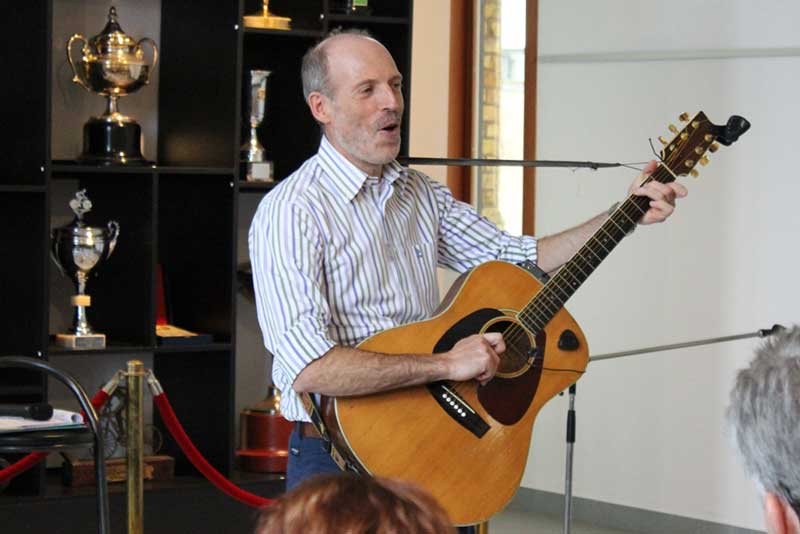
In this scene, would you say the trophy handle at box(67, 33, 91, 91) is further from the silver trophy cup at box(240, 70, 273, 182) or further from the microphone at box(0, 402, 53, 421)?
Result: the microphone at box(0, 402, 53, 421)

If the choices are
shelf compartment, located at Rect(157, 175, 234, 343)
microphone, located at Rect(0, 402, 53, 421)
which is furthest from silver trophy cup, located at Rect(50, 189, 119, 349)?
microphone, located at Rect(0, 402, 53, 421)

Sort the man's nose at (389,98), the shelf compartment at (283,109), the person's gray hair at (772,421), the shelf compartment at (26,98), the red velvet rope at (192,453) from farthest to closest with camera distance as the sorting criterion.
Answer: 1. the shelf compartment at (283,109)
2. the shelf compartment at (26,98)
3. the red velvet rope at (192,453)
4. the man's nose at (389,98)
5. the person's gray hair at (772,421)

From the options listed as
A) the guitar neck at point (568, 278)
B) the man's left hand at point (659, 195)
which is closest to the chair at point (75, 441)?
the guitar neck at point (568, 278)

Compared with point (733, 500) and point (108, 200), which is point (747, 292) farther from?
point (108, 200)

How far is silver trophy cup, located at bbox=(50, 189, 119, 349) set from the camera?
411 cm

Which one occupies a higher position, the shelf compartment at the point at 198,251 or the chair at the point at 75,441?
the shelf compartment at the point at 198,251

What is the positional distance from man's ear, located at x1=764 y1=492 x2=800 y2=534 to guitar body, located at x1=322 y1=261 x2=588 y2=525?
4.58ft

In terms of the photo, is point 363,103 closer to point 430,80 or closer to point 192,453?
point 192,453

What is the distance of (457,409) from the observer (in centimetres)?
274

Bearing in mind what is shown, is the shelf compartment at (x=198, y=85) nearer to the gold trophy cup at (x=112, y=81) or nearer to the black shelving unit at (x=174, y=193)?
the black shelving unit at (x=174, y=193)

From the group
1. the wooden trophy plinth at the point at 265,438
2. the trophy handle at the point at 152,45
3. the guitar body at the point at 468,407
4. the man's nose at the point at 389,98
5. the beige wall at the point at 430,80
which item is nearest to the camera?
the guitar body at the point at 468,407

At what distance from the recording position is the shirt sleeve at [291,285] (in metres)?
2.55

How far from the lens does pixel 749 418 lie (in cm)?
128

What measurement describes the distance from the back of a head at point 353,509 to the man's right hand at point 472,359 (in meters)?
1.56
